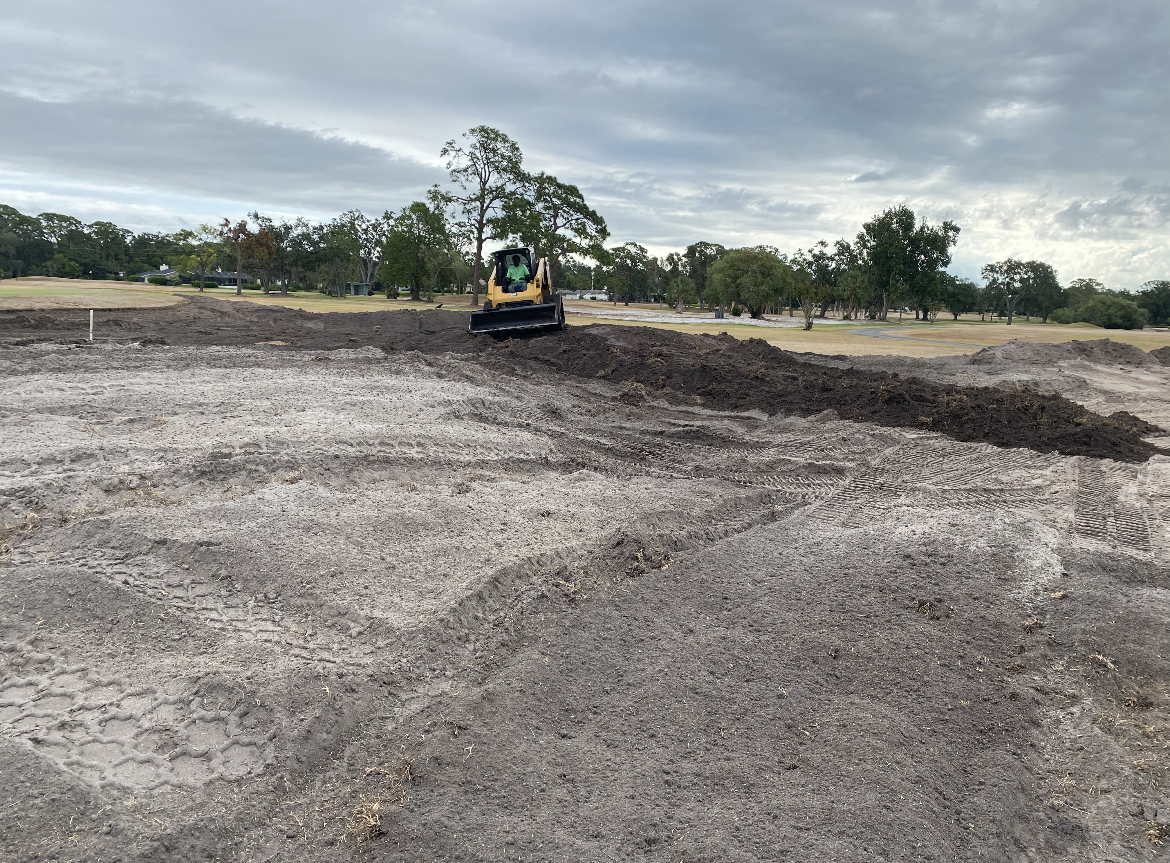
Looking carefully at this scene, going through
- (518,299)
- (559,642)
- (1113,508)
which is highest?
(518,299)

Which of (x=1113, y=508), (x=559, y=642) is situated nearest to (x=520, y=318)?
(x=1113, y=508)

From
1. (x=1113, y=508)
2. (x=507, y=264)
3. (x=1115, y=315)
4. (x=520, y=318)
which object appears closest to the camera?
(x=1113, y=508)

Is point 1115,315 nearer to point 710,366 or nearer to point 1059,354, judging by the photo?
point 1059,354

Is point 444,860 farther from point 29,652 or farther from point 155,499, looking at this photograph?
point 155,499

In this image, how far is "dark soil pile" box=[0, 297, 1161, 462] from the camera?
34.9ft

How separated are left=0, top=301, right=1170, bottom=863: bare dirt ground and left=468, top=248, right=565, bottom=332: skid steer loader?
413 inches

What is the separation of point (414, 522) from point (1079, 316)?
307 ft

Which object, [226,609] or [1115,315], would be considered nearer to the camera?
[226,609]

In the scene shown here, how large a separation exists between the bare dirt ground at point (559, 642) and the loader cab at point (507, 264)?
Answer: 41.5 ft

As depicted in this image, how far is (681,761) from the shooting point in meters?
3.70

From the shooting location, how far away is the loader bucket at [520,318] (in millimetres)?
19969

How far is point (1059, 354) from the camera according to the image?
22.8 m

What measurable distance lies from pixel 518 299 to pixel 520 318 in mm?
1405

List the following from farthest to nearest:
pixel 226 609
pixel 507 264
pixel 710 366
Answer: pixel 507 264 < pixel 710 366 < pixel 226 609
